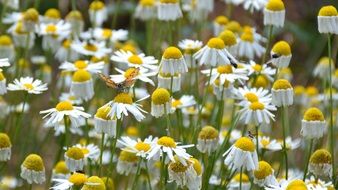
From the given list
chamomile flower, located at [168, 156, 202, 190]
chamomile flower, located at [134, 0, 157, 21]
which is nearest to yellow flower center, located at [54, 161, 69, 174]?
chamomile flower, located at [168, 156, 202, 190]

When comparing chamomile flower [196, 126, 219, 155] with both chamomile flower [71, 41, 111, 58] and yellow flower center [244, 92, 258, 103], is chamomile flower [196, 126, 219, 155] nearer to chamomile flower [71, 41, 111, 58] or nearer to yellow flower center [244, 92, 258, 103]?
yellow flower center [244, 92, 258, 103]

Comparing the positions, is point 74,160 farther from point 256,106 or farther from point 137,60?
point 256,106

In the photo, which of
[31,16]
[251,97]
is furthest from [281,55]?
[31,16]

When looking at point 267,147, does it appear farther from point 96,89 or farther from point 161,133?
point 96,89

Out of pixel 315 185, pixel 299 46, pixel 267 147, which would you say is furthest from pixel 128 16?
pixel 315 185

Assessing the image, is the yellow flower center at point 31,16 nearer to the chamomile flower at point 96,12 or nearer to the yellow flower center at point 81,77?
the chamomile flower at point 96,12

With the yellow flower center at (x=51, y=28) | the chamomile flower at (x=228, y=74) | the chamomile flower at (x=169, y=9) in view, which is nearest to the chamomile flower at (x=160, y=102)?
the chamomile flower at (x=228, y=74)
